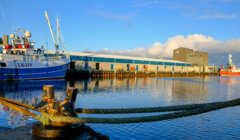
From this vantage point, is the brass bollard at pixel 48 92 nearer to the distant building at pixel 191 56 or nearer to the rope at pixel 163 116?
the rope at pixel 163 116

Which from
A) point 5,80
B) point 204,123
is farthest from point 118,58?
point 204,123

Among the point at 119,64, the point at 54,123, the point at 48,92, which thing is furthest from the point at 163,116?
the point at 119,64

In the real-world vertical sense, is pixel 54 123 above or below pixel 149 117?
below

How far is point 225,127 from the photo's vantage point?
66.6ft

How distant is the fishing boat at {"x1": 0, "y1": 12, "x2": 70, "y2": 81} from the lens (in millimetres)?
56250

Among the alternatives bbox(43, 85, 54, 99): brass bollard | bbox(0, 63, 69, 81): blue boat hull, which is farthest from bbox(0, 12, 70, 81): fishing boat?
bbox(43, 85, 54, 99): brass bollard

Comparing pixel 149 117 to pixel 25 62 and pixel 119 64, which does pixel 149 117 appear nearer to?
pixel 25 62

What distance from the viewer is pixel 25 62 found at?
58969 mm

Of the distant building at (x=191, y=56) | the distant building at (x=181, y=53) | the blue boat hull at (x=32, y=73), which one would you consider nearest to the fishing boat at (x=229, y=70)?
the distant building at (x=191, y=56)

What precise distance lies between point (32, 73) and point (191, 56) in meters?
99.0

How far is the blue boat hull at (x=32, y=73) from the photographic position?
Answer: 183ft

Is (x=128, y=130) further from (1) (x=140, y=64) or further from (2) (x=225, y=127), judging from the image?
(1) (x=140, y=64)

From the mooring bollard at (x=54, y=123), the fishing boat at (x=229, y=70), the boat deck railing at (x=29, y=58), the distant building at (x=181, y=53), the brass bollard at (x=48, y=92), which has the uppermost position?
the distant building at (x=181, y=53)

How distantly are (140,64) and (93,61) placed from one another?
22714 mm
